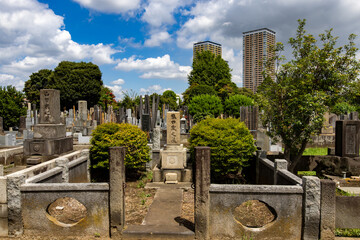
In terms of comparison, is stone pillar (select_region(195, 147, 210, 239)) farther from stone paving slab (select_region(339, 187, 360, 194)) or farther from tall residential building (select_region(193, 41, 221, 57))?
tall residential building (select_region(193, 41, 221, 57))

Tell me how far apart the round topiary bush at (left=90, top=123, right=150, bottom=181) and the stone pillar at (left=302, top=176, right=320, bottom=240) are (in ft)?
19.4

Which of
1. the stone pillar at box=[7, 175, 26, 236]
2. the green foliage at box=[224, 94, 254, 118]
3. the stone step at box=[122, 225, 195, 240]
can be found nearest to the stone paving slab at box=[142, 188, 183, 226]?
the stone step at box=[122, 225, 195, 240]

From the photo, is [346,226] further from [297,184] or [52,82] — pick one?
[52,82]

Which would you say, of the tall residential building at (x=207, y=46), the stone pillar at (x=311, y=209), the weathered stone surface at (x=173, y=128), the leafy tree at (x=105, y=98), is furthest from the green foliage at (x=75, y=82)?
the tall residential building at (x=207, y=46)

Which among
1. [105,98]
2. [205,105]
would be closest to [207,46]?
[105,98]

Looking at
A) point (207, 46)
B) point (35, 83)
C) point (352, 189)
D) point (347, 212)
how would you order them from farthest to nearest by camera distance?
point (207, 46), point (35, 83), point (352, 189), point (347, 212)

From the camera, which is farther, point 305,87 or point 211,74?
point 211,74

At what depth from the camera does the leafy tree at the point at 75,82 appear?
1646 inches

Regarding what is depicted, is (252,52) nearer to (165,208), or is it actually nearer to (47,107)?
(47,107)

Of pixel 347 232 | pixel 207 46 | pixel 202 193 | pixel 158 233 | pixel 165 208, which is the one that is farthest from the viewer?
pixel 207 46

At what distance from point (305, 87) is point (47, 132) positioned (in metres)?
9.84

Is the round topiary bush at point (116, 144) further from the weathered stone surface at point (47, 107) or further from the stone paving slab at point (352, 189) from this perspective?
the stone paving slab at point (352, 189)

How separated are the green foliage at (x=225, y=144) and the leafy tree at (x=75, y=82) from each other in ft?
122

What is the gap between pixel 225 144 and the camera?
8.66m
